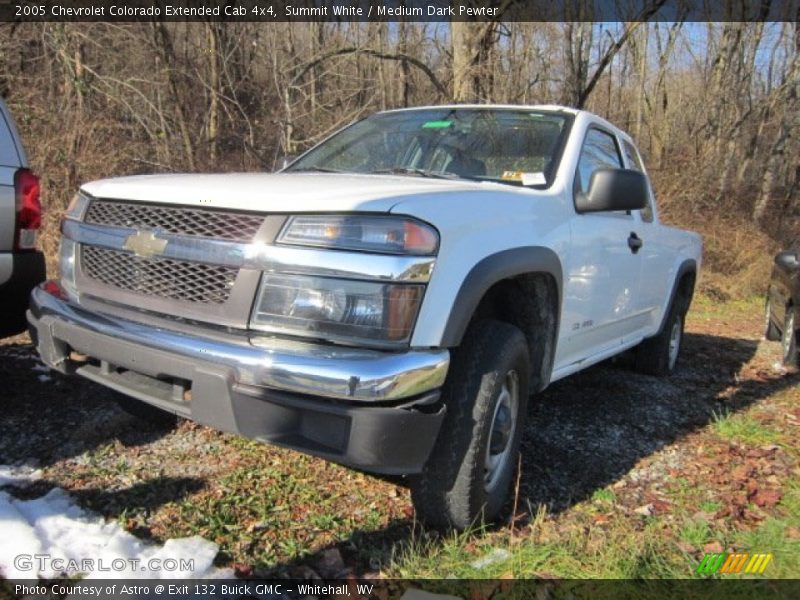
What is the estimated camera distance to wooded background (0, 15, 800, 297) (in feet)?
33.0

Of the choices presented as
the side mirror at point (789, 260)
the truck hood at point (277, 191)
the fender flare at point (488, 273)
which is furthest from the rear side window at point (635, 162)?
the side mirror at point (789, 260)

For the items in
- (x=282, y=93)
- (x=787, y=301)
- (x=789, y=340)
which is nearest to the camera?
(x=789, y=340)

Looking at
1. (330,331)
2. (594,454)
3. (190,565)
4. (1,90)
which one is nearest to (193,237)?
(330,331)

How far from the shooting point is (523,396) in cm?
296

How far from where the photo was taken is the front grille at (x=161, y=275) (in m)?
2.38

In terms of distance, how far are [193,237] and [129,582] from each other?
1176mm

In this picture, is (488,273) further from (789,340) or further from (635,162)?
(789,340)

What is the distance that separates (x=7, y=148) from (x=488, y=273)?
9.42 ft

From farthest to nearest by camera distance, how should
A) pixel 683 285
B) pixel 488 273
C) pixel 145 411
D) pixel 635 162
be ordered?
pixel 683 285
pixel 635 162
pixel 145 411
pixel 488 273

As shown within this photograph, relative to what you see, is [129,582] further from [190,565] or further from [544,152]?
[544,152]

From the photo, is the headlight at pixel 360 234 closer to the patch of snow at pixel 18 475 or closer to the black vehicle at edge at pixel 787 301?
the patch of snow at pixel 18 475

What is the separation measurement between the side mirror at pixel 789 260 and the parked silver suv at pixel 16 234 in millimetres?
6132

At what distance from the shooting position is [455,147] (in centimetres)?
370

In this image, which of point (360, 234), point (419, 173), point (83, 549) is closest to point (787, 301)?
point (419, 173)
